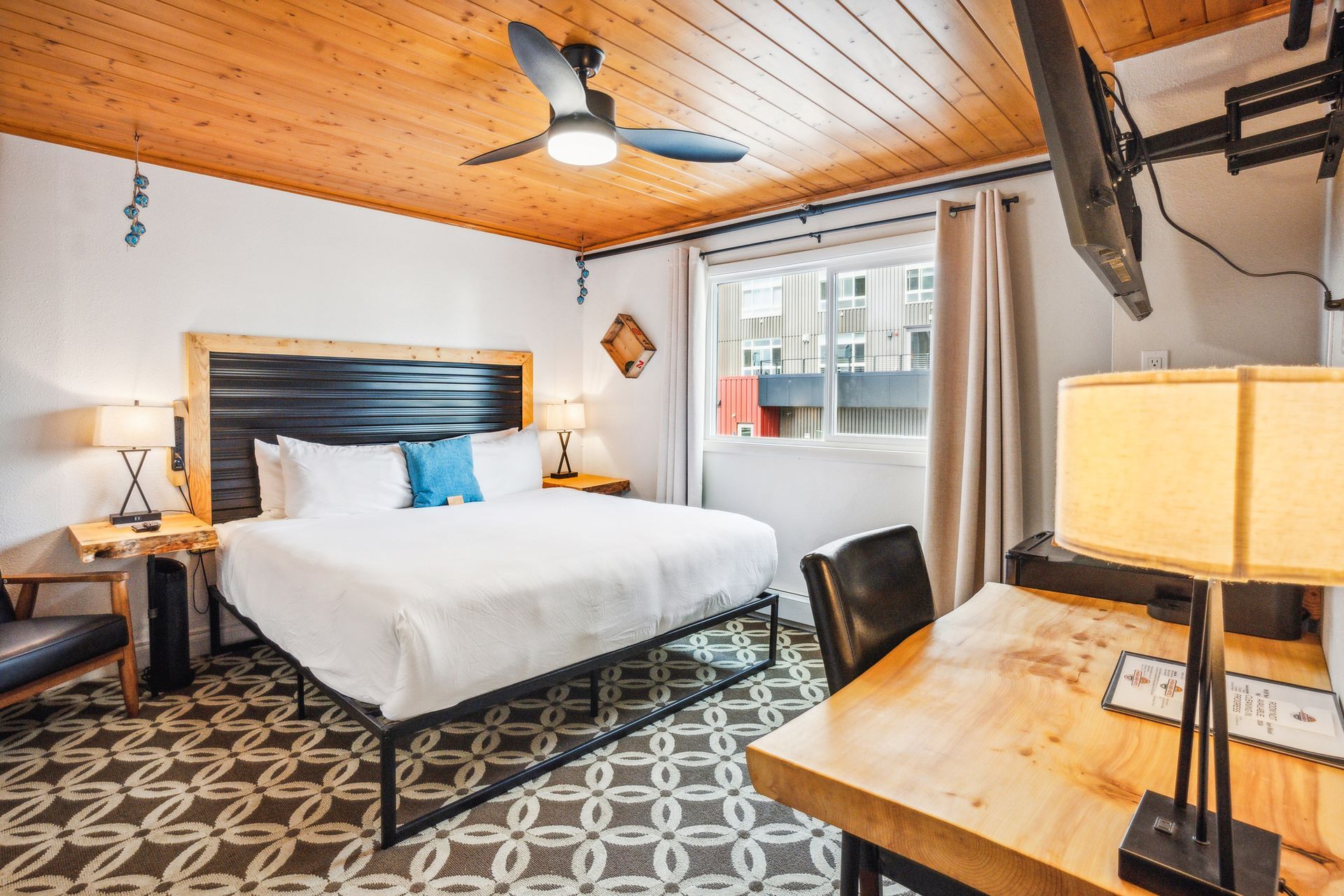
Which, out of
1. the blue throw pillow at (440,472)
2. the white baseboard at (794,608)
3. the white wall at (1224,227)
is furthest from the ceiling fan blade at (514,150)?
the white baseboard at (794,608)

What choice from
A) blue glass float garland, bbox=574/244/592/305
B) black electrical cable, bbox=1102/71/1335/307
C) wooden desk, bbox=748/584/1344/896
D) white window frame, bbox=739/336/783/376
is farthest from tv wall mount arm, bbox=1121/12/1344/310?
blue glass float garland, bbox=574/244/592/305

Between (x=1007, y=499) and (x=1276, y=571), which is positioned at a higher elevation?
(x=1276, y=571)

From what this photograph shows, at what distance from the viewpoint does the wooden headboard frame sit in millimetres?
3502

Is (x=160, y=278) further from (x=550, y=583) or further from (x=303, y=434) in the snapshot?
(x=550, y=583)

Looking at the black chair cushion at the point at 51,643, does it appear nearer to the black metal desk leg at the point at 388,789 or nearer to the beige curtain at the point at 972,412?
the black metal desk leg at the point at 388,789

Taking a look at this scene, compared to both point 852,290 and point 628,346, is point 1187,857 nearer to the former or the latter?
point 852,290

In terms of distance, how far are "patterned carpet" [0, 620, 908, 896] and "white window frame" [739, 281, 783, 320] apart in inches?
93.3

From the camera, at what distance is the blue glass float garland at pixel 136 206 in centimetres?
329

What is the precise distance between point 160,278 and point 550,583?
2.69m

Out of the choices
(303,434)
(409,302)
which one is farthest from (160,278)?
(409,302)

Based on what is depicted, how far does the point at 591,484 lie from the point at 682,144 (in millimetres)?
2644

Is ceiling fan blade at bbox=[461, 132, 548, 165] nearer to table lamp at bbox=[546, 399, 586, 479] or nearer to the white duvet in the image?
the white duvet

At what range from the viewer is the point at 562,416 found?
16.5ft

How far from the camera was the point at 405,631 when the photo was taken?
2033 millimetres
